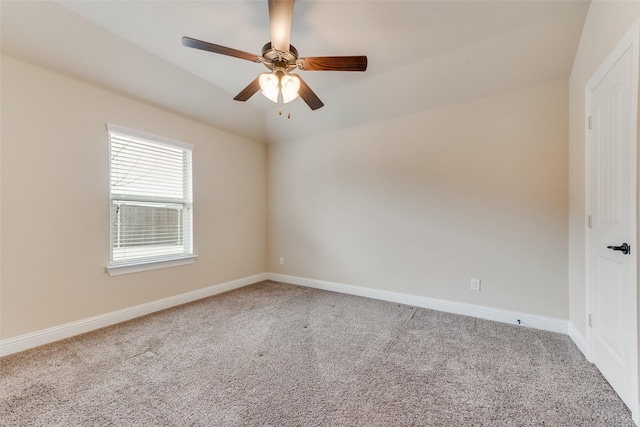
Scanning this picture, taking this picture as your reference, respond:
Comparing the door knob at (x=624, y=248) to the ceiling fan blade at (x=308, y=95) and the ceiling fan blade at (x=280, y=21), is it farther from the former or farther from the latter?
the ceiling fan blade at (x=280, y=21)

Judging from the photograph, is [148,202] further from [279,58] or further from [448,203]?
[448,203]

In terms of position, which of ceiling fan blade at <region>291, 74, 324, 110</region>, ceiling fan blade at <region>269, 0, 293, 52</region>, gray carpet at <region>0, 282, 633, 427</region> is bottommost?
gray carpet at <region>0, 282, 633, 427</region>

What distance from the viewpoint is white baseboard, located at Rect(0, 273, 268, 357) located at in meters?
2.16

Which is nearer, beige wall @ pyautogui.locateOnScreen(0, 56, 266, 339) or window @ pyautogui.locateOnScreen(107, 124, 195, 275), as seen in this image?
beige wall @ pyautogui.locateOnScreen(0, 56, 266, 339)

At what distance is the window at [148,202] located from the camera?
2.80m

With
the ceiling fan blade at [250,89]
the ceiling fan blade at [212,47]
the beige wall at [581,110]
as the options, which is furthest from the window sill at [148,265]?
the beige wall at [581,110]

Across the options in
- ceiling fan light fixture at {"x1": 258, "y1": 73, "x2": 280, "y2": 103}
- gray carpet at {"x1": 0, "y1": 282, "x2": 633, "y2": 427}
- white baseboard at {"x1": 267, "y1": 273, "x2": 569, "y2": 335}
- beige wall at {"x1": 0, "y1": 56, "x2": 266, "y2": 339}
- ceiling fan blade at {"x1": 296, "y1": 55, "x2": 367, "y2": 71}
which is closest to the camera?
gray carpet at {"x1": 0, "y1": 282, "x2": 633, "y2": 427}

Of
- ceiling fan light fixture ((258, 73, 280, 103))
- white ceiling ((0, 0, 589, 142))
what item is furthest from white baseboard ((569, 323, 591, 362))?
ceiling fan light fixture ((258, 73, 280, 103))

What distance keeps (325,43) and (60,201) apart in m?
2.83

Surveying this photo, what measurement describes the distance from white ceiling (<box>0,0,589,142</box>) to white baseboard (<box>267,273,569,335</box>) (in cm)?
233

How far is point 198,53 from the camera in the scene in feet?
8.32

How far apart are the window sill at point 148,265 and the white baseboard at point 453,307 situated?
1.72m

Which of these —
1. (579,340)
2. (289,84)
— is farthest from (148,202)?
(579,340)

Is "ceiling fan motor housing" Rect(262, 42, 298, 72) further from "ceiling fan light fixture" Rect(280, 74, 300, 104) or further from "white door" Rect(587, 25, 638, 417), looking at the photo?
"white door" Rect(587, 25, 638, 417)
